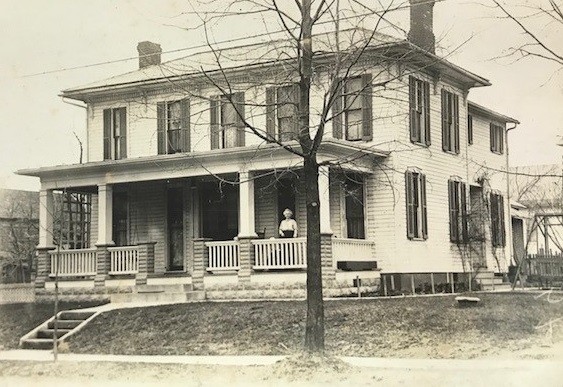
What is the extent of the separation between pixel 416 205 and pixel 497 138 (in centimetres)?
809

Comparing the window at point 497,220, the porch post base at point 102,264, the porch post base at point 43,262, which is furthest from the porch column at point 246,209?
the window at point 497,220

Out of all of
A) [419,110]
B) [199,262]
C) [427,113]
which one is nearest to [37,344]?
[199,262]

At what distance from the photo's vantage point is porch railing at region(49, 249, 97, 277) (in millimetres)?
22969

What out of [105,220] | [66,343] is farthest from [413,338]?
[105,220]

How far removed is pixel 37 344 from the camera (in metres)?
17.5

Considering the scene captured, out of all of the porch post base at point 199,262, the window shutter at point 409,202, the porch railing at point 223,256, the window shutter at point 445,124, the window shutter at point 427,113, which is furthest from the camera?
the window shutter at point 445,124

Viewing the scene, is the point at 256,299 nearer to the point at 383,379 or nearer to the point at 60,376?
the point at 60,376

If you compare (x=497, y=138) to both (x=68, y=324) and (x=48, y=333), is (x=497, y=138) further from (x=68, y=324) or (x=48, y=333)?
(x=48, y=333)

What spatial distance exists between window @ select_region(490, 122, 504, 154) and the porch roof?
8.50m

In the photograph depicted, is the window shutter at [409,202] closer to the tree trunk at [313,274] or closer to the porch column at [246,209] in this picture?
the porch column at [246,209]

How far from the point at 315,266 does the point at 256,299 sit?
25.3 feet

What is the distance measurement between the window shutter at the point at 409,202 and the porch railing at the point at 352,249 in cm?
111

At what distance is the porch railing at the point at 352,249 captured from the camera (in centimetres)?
2019

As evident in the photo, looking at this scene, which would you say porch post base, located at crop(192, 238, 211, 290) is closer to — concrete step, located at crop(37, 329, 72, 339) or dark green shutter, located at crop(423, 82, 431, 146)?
concrete step, located at crop(37, 329, 72, 339)
